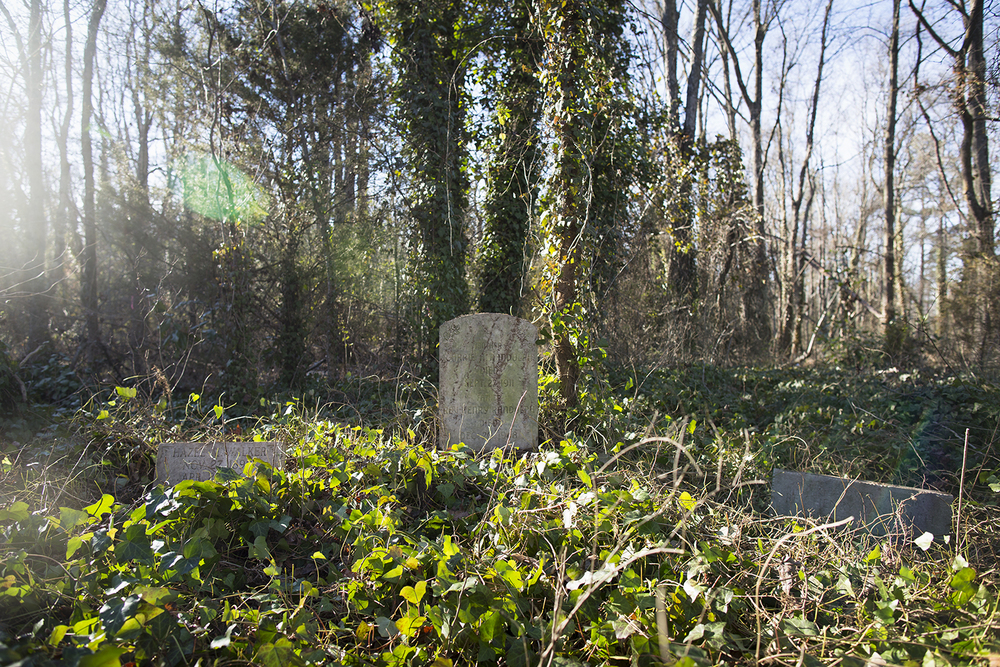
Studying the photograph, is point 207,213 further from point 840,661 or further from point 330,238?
point 840,661

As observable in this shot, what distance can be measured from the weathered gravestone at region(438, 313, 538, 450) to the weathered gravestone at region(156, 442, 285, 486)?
1.42 m

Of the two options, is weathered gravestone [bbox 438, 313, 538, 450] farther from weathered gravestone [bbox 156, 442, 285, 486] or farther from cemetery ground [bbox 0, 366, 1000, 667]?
weathered gravestone [bbox 156, 442, 285, 486]

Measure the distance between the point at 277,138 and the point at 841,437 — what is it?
30.8 ft

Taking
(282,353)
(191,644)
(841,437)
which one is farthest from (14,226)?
(841,437)

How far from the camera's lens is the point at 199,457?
3785 millimetres

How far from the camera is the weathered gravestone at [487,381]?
449 centimetres

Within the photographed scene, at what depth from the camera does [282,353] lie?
8.12 m

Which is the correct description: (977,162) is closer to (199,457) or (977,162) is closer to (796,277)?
(796,277)

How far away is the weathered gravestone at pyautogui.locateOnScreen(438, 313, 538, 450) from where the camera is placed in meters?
4.49

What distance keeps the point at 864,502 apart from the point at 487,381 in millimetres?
2762

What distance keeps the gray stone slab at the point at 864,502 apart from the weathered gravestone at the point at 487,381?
1.90 m

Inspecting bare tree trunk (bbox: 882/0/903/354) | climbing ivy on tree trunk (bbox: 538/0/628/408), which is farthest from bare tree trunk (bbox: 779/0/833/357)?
climbing ivy on tree trunk (bbox: 538/0/628/408)

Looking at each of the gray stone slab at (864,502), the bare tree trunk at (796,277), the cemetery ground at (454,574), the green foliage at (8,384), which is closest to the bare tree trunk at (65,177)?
the green foliage at (8,384)

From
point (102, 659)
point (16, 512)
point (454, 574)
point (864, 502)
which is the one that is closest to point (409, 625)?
point (454, 574)
